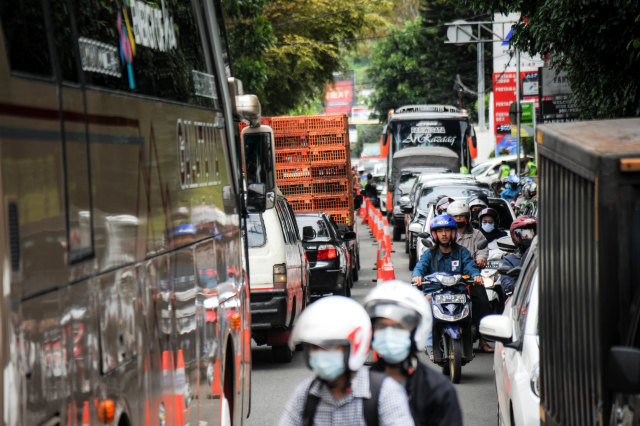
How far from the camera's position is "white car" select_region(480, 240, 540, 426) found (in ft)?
21.2

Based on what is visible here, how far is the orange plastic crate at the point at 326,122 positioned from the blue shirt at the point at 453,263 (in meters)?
14.9

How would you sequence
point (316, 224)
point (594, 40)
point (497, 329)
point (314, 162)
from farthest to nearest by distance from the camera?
point (314, 162) < point (316, 224) < point (594, 40) < point (497, 329)

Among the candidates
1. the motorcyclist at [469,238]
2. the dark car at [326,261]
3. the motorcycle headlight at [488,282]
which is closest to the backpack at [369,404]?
the motorcyclist at [469,238]

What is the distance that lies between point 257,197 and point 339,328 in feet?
18.2

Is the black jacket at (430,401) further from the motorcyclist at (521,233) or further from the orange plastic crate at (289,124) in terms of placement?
the orange plastic crate at (289,124)

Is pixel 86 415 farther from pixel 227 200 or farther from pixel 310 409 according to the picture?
pixel 227 200

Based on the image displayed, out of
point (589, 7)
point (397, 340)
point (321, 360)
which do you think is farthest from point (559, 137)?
point (589, 7)

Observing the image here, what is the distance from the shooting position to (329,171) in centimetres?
2630

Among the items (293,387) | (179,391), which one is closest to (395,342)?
(179,391)

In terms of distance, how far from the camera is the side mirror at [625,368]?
389cm

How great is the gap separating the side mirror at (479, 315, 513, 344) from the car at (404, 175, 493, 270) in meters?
15.7

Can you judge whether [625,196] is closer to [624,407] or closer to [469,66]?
[624,407]

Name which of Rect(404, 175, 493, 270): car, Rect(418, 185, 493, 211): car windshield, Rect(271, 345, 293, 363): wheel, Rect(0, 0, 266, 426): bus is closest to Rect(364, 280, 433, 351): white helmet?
Rect(0, 0, 266, 426): bus

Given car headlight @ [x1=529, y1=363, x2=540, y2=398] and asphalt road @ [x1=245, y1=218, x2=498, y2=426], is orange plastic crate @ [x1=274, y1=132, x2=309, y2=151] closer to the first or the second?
asphalt road @ [x1=245, y1=218, x2=498, y2=426]
